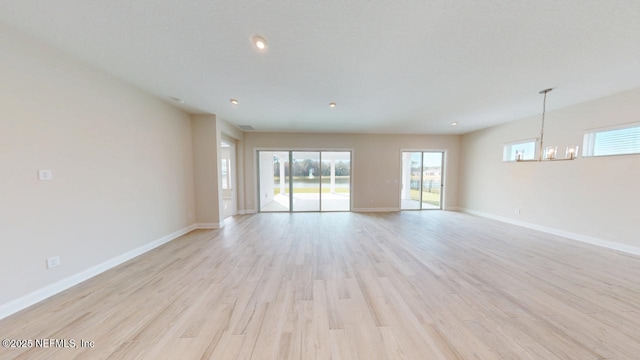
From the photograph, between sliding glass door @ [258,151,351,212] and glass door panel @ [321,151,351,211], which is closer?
sliding glass door @ [258,151,351,212]

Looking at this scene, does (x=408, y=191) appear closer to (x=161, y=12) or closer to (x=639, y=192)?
(x=639, y=192)

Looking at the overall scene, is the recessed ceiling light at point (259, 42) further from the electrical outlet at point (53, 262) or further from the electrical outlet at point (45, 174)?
the electrical outlet at point (53, 262)

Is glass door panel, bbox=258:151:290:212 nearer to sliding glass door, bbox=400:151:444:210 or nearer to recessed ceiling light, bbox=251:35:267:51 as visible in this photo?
sliding glass door, bbox=400:151:444:210

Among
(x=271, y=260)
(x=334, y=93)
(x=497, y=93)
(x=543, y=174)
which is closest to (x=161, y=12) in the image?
(x=334, y=93)

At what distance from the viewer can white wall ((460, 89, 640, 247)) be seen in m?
3.44

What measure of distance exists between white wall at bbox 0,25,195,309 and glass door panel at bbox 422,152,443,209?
7849mm

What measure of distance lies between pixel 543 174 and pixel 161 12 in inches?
292

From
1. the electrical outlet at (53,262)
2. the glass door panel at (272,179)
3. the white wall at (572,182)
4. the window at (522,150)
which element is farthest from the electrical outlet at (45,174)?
the white wall at (572,182)

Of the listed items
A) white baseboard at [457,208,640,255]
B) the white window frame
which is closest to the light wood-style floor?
white baseboard at [457,208,640,255]

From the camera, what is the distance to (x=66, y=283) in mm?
2338

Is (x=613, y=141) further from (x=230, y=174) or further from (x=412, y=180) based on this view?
(x=230, y=174)

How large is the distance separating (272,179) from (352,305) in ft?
19.7

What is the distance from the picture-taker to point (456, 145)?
7.17m

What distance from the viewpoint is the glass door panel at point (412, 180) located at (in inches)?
290
